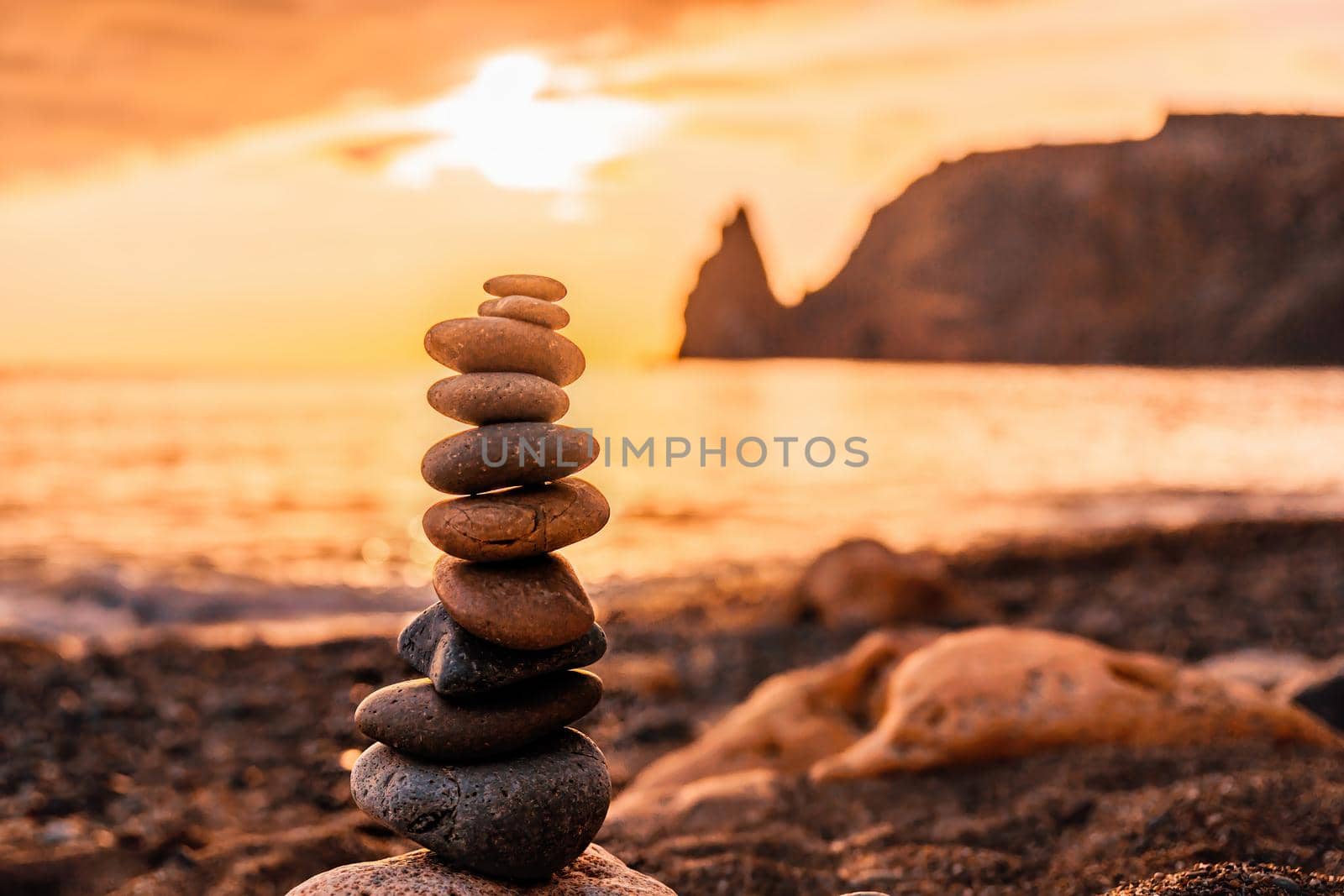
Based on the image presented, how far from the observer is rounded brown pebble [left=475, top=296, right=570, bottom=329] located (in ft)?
15.6

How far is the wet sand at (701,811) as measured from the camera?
17.7 feet

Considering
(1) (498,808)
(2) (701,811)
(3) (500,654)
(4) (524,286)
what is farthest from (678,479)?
(1) (498,808)

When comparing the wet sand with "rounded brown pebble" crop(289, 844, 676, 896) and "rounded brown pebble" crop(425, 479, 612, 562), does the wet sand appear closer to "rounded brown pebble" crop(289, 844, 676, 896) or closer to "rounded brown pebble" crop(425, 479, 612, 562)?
"rounded brown pebble" crop(289, 844, 676, 896)

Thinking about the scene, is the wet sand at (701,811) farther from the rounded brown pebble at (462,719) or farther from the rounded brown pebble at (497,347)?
the rounded brown pebble at (497,347)

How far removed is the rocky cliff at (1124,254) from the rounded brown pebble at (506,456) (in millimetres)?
162784

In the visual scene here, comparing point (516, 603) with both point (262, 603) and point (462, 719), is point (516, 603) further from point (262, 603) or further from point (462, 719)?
point (262, 603)

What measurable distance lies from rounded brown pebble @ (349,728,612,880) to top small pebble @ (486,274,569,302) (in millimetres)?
1972

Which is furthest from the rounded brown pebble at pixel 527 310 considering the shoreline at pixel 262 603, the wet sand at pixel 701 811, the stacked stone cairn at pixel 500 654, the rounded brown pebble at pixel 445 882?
the shoreline at pixel 262 603

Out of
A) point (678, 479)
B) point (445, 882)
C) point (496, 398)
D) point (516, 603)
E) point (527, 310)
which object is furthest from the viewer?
point (678, 479)

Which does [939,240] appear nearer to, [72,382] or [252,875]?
[72,382]

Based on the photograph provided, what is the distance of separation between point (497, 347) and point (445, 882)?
2.16 m

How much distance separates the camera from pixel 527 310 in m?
4.76

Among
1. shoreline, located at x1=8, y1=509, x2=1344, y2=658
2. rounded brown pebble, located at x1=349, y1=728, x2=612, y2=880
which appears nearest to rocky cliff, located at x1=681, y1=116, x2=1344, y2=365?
shoreline, located at x1=8, y1=509, x2=1344, y2=658

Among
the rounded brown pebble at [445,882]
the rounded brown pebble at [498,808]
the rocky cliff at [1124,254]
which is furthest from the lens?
the rocky cliff at [1124,254]
